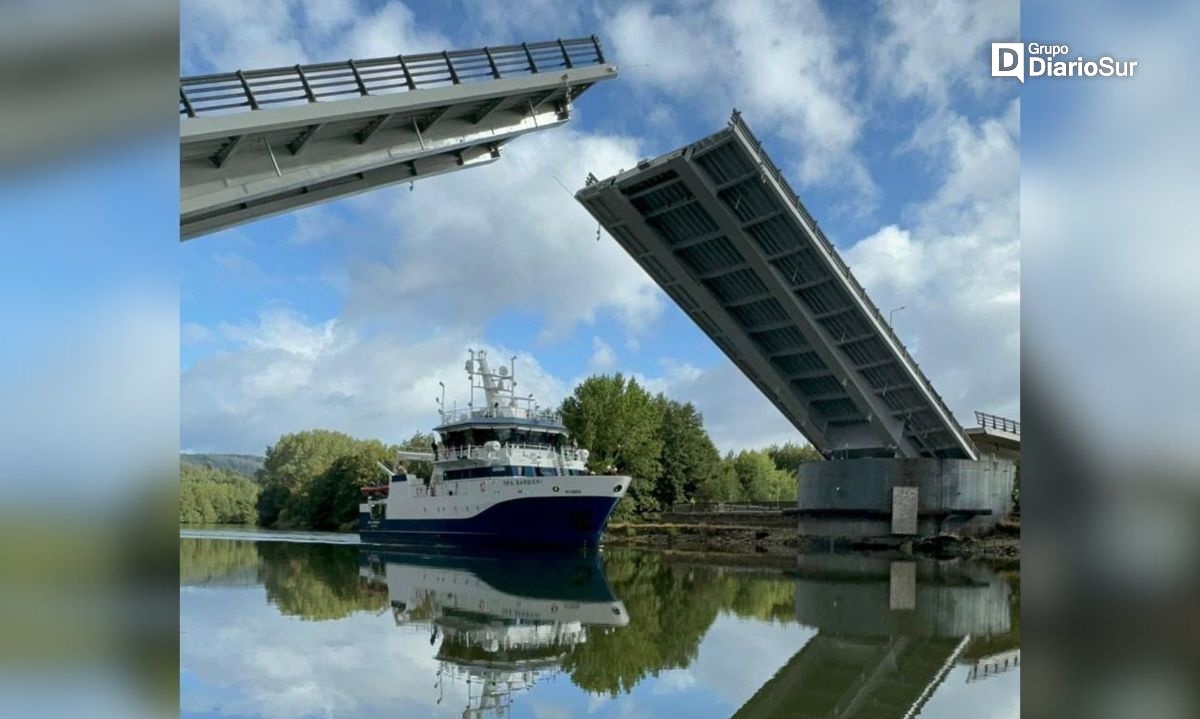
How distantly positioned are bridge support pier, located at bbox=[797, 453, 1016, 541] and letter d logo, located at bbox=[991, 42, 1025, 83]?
1451cm

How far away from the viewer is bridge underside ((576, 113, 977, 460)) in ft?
38.7

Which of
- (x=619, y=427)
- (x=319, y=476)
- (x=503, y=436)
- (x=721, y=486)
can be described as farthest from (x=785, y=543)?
(x=319, y=476)

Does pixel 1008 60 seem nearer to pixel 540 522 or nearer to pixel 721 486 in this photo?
pixel 540 522

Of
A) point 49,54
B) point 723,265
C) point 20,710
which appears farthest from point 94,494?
point 723,265

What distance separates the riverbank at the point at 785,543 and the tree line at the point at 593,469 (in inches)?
140

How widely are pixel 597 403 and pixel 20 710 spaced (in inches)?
1192

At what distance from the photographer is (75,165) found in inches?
71.4

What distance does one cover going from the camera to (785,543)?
18.1 m

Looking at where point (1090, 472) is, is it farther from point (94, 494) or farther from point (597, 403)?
point (597, 403)

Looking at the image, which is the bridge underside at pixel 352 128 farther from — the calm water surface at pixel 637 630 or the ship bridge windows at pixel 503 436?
A: the ship bridge windows at pixel 503 436

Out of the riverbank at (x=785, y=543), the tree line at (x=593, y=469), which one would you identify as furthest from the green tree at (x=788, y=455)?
the riverbank at (x=785, y=543)

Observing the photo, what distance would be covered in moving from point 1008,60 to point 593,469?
1135 inches

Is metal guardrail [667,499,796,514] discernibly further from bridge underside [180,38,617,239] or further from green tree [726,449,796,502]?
bridge underside [180,38,617,239]

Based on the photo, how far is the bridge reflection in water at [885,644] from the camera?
4.48 meters
